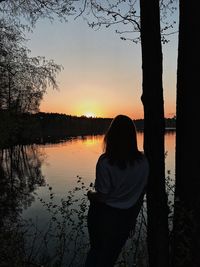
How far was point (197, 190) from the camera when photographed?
4797mm

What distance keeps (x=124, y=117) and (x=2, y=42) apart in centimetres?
1369

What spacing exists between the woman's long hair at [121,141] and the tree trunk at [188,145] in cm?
95

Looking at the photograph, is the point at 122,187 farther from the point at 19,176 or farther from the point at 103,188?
the point at 19,176

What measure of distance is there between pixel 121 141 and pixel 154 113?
88cm

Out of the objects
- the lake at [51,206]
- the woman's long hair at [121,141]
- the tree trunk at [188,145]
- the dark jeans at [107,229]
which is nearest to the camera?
the woman's long hair at [121,141]

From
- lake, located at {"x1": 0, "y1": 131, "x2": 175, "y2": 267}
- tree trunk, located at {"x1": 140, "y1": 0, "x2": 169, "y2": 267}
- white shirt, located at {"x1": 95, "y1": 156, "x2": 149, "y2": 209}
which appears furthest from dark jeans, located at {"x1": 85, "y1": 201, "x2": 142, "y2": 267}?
lake, located at {"x1": 0, "y1": 131, "x2": 175, "y2": 267}

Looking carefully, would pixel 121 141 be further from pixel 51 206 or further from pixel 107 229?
pixel 51 206

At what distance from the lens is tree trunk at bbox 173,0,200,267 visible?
4.75 m

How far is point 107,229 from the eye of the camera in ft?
14.1

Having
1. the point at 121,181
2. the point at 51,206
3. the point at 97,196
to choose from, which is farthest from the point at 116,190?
the point at 51,206

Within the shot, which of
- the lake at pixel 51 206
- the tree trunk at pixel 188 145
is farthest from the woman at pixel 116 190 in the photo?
the lake at pixel 51 206

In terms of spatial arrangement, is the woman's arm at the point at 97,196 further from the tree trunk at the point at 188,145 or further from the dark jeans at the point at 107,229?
the tree trunk at the point at 188,145

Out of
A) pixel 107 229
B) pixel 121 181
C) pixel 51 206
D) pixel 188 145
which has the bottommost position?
pixel 51 206

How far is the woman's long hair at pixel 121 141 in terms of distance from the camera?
4125mm
